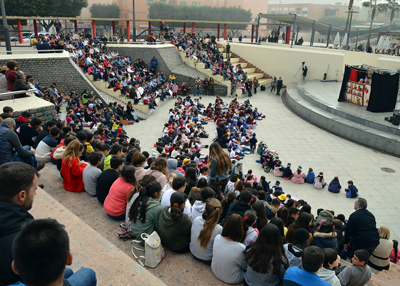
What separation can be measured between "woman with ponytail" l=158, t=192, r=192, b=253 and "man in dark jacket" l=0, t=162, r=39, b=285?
1663mm

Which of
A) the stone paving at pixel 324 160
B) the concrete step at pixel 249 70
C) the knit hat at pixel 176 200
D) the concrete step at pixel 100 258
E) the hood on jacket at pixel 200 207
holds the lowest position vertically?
the stone paving at pixel 324 160

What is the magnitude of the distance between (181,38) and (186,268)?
2506 centimetres

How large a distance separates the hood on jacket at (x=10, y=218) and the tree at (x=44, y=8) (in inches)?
1330

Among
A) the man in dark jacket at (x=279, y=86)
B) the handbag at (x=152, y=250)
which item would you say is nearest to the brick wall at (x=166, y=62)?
the man in dark jacket at (x=279, y=86)

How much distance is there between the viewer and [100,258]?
3.26 metres

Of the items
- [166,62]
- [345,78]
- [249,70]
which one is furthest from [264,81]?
[345,78]

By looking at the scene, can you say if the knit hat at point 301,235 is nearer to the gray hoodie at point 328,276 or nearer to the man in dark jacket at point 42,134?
the gray hoodie at point 328,276

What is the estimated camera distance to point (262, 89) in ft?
78.6

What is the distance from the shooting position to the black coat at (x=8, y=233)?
2188 millimetres

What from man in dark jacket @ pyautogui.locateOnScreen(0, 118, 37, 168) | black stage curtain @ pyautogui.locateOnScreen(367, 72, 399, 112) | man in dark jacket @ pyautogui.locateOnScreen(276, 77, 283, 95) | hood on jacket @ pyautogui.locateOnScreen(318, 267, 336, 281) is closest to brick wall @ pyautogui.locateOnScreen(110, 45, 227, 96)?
man in dark jacket @ pyautogui.locateOnScreen(276, 77, 283, 95)

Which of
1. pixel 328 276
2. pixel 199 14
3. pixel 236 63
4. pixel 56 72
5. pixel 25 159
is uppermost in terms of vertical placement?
pixel 199 14

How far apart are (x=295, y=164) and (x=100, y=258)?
29.3 ft

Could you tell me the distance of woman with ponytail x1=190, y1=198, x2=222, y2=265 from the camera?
356 centimetres

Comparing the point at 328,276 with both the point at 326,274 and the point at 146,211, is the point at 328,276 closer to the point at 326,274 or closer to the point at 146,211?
the point at 326,274
